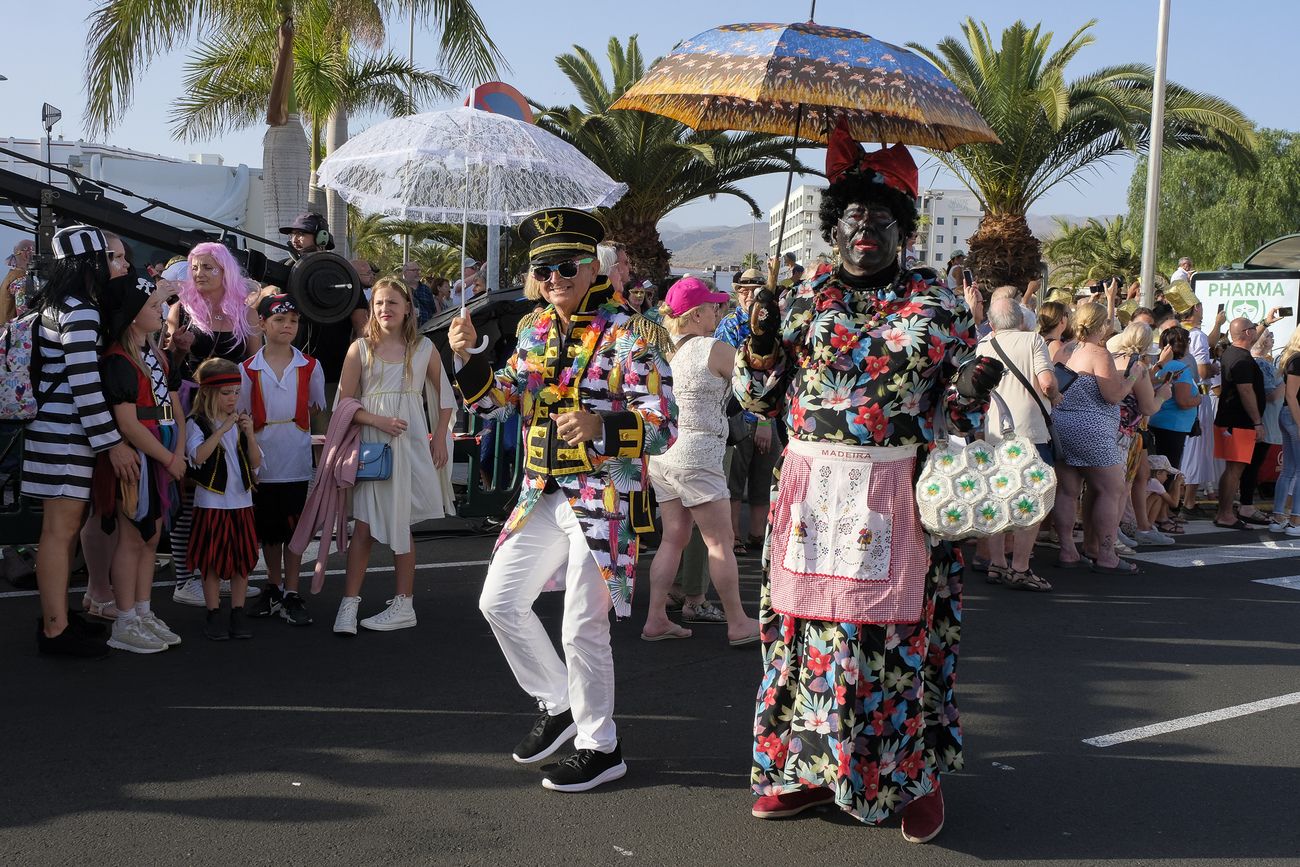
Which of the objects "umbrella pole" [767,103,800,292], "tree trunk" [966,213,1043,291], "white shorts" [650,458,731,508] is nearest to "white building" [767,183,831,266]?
"umbrella pole" [767,103,800,292]

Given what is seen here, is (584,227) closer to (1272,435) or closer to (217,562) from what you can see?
(217,562)

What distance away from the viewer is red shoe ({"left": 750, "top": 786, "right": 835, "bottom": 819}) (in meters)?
4.29

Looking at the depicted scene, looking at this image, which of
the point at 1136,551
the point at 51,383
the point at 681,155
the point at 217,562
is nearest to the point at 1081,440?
the point at 1136,551

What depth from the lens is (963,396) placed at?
4043mm

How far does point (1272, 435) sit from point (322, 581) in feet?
30.0

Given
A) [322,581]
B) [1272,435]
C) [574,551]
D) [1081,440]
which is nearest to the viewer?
[574,551]

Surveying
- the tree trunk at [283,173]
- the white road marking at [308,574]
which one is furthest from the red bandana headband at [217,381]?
the tree trunk at [283,173]

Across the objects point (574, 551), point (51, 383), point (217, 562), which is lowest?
point (217, 562)

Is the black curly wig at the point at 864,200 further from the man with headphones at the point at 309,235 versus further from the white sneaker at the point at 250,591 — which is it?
the man with headphones at the point at 309,235

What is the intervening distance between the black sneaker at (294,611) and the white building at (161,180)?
10.8 m

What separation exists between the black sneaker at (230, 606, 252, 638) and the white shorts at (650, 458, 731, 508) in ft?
7.51

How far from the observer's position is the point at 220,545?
632 centimetres

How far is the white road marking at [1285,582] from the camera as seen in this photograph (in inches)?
344

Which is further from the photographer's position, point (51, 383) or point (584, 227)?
point (51, 383)
